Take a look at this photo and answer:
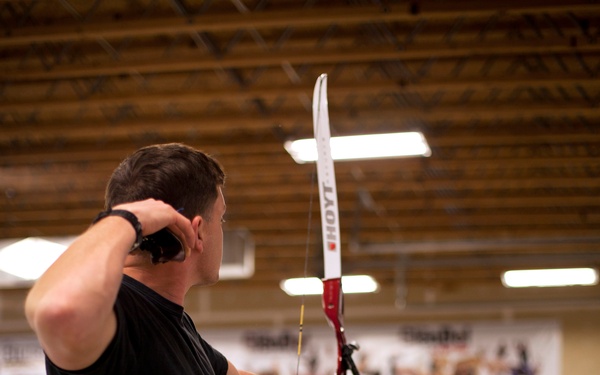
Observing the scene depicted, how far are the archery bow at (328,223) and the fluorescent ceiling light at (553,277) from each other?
13.3m

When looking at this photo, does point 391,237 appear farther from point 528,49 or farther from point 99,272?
point 99,272

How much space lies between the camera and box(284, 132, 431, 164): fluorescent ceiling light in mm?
9414

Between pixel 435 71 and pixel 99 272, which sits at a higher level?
pixel 435 71

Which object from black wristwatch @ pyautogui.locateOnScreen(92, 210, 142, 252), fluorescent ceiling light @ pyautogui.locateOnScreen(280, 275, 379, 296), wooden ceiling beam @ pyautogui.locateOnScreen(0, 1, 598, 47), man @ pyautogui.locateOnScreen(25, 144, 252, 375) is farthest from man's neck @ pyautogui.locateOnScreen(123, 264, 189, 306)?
fluorescent ceiling light @ pyautogui.locateOnScreen(280, 275, 379, 296)

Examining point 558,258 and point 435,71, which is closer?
point 435,71

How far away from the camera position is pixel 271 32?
8531mm

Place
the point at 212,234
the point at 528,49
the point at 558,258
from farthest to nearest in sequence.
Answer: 1. the point at 558,258
2. the point at 528,49
3. the point at 212,234

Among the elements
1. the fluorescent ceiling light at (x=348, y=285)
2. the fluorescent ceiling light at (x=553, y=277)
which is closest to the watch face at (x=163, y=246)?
the fluorescent ceiling light at (x=553, y=277)

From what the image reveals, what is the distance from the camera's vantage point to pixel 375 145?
9.55 m

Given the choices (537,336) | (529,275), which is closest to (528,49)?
(529,275)

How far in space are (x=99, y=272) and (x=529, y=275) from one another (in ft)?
51.3

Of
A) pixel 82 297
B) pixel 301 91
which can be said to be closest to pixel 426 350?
pixel 301 91

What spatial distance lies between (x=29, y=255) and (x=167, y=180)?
40.5ft

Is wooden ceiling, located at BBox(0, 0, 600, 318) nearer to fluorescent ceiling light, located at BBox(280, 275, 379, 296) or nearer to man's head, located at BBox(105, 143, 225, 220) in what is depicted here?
fluorescent ceiling light, located at BBox(280, 275, 379, 296)
